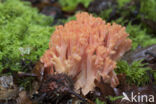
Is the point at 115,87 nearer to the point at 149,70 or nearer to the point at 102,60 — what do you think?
the point at 102,60

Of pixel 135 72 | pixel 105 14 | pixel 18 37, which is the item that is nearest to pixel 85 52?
pixel 135 72

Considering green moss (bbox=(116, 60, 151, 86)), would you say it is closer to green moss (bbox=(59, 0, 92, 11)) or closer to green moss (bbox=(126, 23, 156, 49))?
green moss (bbox=(126, 23, 156, 49))

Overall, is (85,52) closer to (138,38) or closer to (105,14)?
(138,38)

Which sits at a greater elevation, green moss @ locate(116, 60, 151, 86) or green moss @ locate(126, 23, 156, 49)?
green moss @ locate(126, 23, 156, 49)

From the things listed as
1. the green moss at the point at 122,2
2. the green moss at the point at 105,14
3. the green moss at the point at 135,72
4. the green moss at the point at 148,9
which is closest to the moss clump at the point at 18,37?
the green moss at the point at 135,72

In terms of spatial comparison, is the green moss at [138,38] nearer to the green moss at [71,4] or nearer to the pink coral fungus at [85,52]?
the pink coral fungus at [85,52]

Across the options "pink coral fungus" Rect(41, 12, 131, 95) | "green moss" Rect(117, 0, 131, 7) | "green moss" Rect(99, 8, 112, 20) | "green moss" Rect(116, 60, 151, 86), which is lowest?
"green moss" Rect(116, 60, 151, 86)

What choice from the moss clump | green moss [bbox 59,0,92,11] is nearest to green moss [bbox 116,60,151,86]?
the moss clump

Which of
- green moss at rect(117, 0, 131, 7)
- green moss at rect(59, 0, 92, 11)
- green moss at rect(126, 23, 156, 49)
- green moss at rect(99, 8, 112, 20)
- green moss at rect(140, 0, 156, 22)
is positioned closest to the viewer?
green moss at rect(126, 23, 156, 49)
